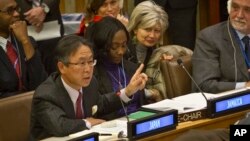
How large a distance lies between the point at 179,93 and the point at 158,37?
0.57 meters

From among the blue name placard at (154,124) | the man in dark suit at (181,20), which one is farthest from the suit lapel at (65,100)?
the man in dark suit at (181,20)

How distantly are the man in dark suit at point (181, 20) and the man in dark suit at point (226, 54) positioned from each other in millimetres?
1959

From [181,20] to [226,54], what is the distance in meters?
2.21

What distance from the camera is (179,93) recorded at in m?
4.30

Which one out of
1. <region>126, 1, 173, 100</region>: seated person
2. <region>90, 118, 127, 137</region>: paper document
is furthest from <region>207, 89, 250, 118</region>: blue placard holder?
<region>126, 1, 173, 100</region>: seated person

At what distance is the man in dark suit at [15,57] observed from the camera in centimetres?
429

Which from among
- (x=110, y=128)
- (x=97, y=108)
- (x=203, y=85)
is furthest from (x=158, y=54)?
(x=110, y=128)

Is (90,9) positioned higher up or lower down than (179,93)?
higher up

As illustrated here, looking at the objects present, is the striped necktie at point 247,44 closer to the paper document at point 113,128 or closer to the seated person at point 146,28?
the seated person at point 146,28

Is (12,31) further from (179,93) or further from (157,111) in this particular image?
(157,111)

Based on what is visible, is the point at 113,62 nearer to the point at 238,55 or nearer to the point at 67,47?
the point at 67,47

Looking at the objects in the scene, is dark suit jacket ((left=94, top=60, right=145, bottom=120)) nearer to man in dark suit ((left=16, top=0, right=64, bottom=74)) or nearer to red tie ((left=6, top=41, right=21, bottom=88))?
red tie ((left=6, top=41, right=21, bottom=88))

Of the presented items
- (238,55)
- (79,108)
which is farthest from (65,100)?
(238,55)

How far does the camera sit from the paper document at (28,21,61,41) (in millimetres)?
5091
